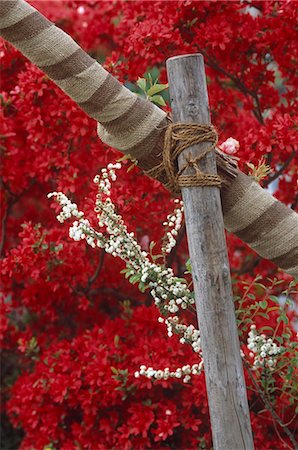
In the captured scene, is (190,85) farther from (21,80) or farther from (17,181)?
(17,181)

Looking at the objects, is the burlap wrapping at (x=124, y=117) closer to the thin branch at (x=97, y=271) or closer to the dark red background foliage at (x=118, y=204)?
the dark red background foliage at (x=118, y=204)

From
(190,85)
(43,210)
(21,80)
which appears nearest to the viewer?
(190,85)

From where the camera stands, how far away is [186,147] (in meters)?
1.77

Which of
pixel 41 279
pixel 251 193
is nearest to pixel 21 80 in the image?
pixel 41 279

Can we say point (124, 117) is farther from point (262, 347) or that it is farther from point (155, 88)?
point (262, 347)

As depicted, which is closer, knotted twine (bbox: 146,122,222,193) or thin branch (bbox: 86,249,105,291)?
knotted twine (bbox: 146,122,222,193)

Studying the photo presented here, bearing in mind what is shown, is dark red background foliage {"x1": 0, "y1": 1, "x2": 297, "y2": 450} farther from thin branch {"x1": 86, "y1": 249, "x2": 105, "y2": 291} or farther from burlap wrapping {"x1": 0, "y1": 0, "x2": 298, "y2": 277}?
burlap wrapping {"x1": 0, "y1": 0, "x2": 298, "y2": 277}

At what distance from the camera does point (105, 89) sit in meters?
1.80

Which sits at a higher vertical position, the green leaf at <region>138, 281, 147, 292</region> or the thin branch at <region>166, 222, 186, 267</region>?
the thin branch at <region>166, 222, 186, 267</region>

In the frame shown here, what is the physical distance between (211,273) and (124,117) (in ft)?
1.56

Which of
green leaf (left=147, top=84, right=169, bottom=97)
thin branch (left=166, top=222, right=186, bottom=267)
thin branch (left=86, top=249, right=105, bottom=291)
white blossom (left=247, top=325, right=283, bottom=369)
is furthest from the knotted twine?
thin branch (left=86, top=249, right=105, bottom=291)

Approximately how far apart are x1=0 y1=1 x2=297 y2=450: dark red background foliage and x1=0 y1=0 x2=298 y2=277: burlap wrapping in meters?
0.52

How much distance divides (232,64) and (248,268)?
99 centimetres

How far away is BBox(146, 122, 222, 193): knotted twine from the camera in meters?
1.76
